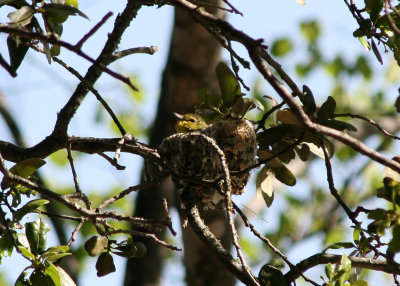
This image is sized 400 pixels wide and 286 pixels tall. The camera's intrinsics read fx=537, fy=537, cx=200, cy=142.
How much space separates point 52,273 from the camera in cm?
185

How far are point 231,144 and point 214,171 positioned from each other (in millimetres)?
182

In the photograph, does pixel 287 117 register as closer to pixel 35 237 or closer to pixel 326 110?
pixel 326 110

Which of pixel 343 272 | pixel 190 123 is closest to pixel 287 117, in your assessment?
pixel 343 272

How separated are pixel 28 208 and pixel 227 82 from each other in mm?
970

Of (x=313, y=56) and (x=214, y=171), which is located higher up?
(x=313, y=56)

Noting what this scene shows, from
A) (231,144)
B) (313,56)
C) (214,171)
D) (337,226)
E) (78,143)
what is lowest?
(78,143)

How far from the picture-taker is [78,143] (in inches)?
87.5

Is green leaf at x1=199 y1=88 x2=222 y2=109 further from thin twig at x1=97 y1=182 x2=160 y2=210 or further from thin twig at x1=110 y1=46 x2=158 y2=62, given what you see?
thin twig at x1=97 y1=182 x2=160 y2=210

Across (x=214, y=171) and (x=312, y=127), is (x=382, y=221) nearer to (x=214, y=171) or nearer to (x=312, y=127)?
(x=312, y=127)

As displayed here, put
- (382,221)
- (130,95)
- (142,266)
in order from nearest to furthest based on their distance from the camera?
(382,221), (142,266), (130,95)

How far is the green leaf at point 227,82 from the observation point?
231 centimetres

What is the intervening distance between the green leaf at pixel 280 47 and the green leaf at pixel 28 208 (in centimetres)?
738

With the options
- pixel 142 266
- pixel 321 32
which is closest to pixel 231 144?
pixel 142 266

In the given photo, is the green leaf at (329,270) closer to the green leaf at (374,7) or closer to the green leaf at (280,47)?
the green leaf at (374,7)
